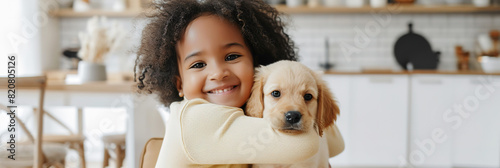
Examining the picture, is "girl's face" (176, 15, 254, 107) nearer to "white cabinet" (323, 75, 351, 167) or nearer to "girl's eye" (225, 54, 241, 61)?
"girl's eye" (225, 54, 241, 61)

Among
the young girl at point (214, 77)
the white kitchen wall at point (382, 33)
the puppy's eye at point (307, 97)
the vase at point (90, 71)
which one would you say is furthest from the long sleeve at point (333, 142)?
the white kitchen wall at point (382, 33)

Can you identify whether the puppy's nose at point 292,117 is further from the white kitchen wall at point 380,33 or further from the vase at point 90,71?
the white kitchen wall at point 380,33

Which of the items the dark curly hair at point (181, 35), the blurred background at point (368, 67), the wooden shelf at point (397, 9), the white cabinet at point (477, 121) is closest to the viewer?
the dark curly hair at point (181, 35)

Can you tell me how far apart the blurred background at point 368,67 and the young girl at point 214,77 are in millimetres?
1290

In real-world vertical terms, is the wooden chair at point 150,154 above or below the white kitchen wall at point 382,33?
below

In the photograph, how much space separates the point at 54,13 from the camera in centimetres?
442

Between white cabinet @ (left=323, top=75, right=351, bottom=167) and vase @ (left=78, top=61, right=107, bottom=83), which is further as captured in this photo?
white cabinet @ (left=323, top=75, right=351, bottom=167)

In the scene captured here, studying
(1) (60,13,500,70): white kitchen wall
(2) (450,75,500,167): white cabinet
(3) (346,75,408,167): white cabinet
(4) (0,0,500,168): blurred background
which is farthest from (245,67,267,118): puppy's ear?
(1) (60,13,500,70): white kitchen wall

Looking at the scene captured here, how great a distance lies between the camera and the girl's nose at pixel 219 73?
82 cm

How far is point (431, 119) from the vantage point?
3.49 m

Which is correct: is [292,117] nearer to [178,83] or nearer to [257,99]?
[257,99]

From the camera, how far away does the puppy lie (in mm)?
684

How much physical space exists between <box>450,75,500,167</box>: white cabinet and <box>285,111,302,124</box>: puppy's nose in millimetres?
3213

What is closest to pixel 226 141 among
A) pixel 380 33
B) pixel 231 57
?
pixel 231 57
